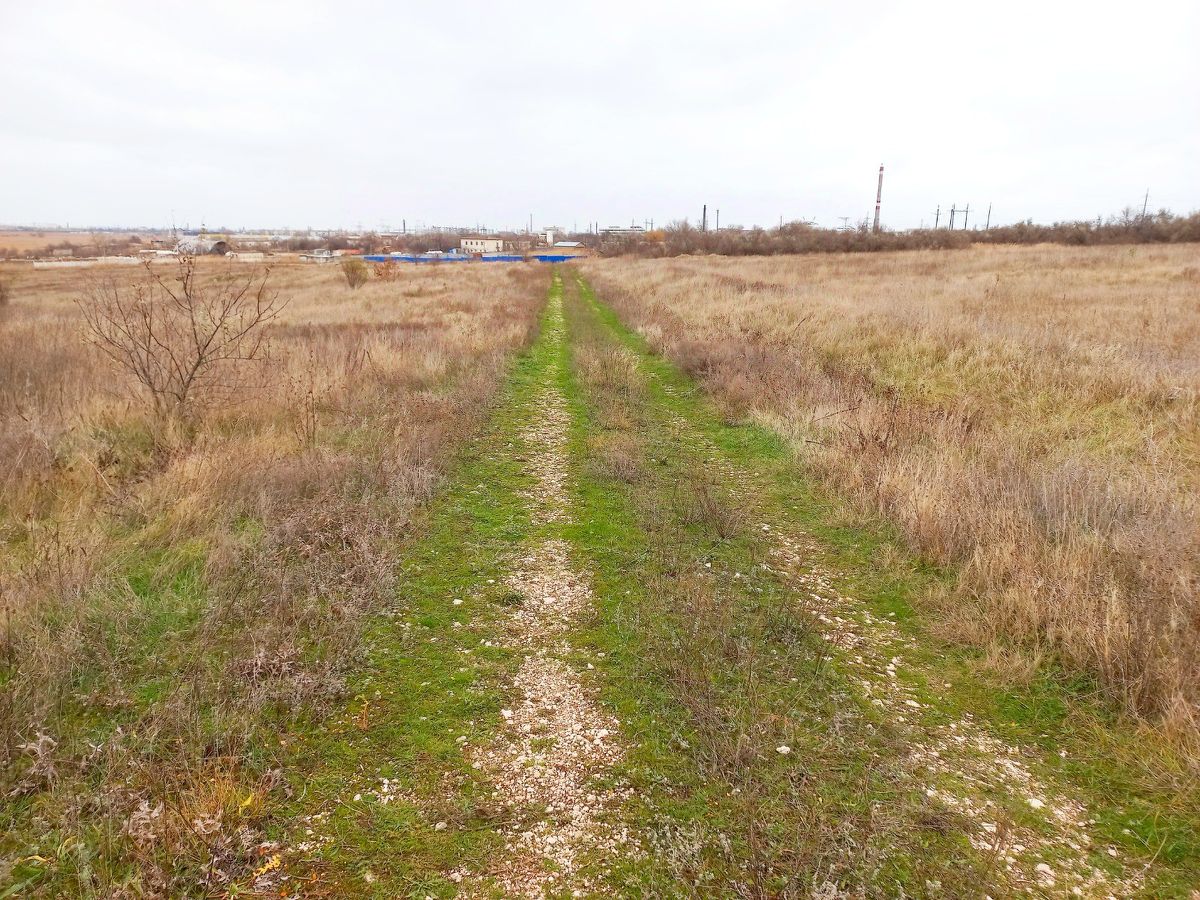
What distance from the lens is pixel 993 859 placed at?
263 cm

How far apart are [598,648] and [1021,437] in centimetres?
623

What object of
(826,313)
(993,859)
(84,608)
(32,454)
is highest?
Answer: (826,313)

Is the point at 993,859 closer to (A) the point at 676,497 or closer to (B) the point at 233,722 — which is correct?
(B) the point at 233,722

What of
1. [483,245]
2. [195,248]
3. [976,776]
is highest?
[483,245]

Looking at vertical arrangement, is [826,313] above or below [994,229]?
below

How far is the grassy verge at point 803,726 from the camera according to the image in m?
2.67

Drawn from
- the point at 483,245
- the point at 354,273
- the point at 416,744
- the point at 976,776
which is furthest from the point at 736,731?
the point at 483,245

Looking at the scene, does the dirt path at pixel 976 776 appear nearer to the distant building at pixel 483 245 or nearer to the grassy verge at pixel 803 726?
the grassy verge at pixel 803 726

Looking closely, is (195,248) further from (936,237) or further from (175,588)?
(936,237)

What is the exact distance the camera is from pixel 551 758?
127 inches

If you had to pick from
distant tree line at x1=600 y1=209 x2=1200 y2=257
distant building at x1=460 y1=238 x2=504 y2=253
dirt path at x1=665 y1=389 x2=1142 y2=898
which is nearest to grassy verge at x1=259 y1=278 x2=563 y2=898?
dirt path at x1=665 y1=389 x2=1142 y2=898

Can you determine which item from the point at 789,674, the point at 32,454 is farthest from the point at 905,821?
the point at 32,454

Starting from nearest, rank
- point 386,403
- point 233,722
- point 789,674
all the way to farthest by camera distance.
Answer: point 233,722 < point 789,674 < point 386,403

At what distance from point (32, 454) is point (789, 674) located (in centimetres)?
724
